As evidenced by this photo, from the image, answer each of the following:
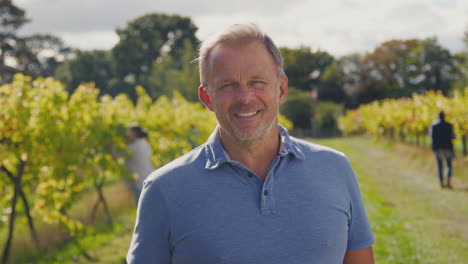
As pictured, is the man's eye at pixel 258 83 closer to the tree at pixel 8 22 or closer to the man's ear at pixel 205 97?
the man's ear at pixel 205 97

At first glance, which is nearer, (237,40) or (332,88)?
(237,40)

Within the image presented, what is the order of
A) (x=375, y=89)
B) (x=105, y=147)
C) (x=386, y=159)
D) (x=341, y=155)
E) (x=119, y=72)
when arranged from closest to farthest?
(x=341, y=155) < (x=105, y=147) < (x=386, y=159) < (x=119, y=72) < (x=375, y=89)

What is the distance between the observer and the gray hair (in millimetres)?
1940

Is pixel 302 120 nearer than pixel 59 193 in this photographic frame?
No

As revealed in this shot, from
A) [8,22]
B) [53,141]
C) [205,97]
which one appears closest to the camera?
[205,97]

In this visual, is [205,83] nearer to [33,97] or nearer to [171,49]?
[33,97]

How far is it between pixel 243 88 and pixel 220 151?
0.25 metres

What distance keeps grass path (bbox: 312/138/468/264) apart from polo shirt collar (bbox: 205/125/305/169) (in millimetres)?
4707

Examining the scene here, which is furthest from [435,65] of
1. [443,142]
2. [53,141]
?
[53,141]

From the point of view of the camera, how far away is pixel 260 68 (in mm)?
1951

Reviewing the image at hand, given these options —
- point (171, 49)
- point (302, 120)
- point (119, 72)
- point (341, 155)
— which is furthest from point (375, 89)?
point (341, 155)

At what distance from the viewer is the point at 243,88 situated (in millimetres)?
1941

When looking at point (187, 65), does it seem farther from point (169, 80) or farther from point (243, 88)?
point (243, 88)

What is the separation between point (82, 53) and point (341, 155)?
50413mm
